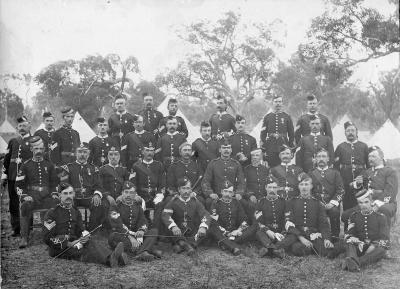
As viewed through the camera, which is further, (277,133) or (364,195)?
(277,133)

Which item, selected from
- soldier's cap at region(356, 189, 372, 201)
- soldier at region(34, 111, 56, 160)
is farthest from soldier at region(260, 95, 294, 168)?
soldier at region(34, 111, 56, 160)

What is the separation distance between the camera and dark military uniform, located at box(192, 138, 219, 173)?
5809 mm

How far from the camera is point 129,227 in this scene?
4785 mm

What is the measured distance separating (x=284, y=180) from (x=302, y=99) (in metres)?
3.80

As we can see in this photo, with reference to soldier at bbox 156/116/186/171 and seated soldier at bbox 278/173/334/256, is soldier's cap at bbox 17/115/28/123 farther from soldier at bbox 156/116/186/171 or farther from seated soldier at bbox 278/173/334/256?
seated soldier at bbox 278/173/334/256

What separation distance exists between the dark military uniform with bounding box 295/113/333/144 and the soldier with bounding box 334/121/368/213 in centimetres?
45

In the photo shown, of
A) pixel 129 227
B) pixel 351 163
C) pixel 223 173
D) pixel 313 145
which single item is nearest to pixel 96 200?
pixel 129 227

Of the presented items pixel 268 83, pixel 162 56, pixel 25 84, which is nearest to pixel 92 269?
pixel 25 84

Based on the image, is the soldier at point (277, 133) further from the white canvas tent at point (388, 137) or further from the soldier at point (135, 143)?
the white canvas tent at point (388, 137)

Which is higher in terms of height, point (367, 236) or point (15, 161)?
point (15, 161)

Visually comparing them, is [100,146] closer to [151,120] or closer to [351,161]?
[151,120]

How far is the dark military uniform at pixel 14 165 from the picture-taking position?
17.3ft

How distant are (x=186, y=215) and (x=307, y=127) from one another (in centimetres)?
230

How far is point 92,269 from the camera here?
430 cm
